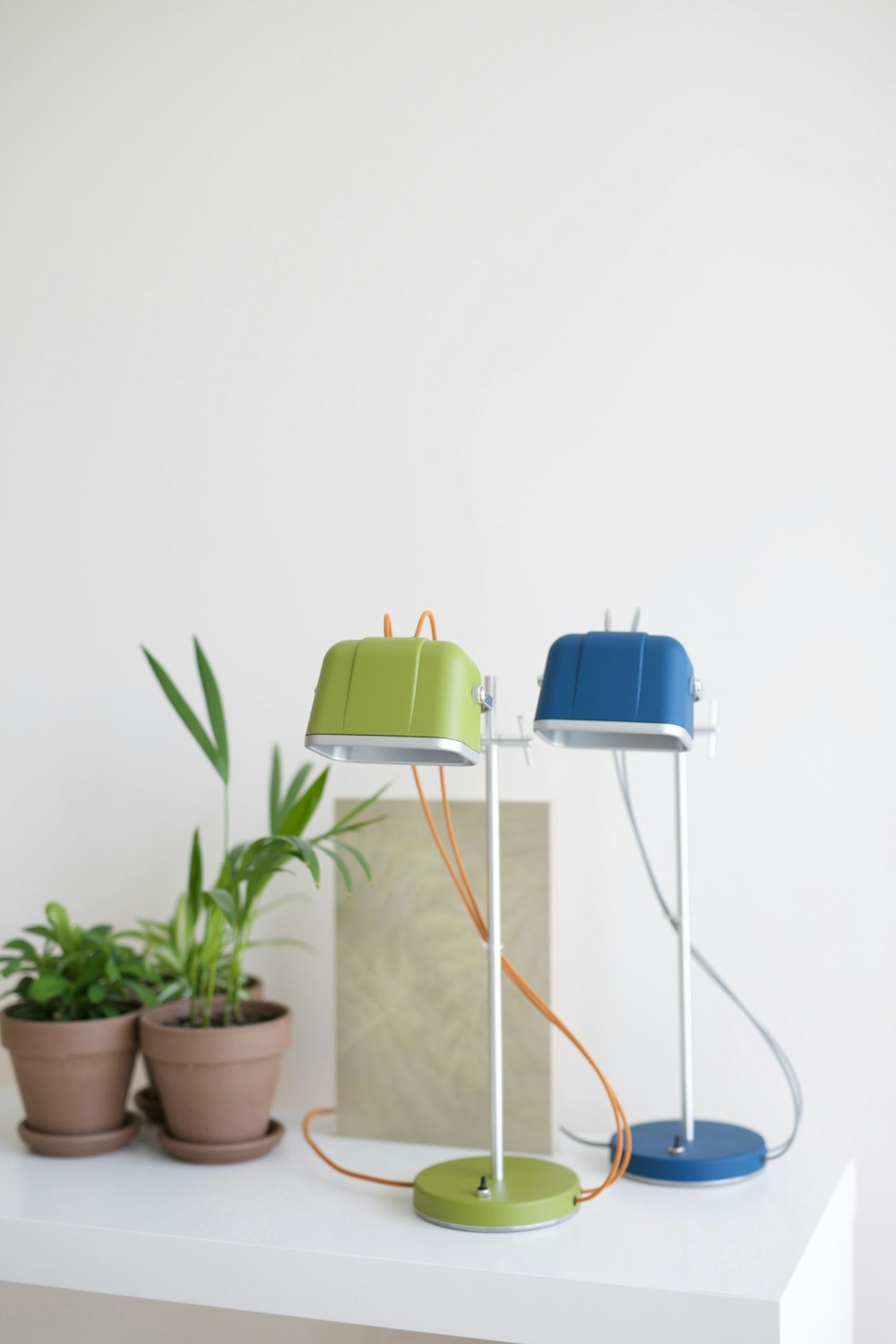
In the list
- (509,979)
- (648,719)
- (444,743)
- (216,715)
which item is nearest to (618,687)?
(648,719)

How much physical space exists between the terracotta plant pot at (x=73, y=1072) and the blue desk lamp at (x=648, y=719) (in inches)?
23.0

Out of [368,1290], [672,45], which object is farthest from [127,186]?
[368,1290]

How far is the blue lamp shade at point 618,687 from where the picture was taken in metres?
1.19

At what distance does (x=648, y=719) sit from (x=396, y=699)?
232mm

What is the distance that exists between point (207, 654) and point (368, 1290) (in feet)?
2.92

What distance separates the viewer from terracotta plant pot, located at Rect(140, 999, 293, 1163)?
141 centimetres

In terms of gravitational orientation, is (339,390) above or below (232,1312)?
above

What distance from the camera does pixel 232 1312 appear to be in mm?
1628

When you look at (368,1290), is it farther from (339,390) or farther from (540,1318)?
(339,390)

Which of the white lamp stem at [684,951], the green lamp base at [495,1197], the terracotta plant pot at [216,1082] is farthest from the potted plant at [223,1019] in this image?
the white lamp stem at [684,951]

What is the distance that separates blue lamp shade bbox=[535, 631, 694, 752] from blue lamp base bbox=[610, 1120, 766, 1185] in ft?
1.45

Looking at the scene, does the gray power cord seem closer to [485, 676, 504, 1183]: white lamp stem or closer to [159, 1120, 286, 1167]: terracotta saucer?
[485, 676, 504, 1183]: white lamp stem

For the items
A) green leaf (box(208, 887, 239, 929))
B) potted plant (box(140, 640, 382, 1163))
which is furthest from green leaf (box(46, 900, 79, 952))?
green leaf (box(208, 887, 239, 929))

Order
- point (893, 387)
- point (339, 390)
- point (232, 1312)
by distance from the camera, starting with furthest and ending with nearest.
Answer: point (339, 390)
point (232, 1312)
point (893, 387)
